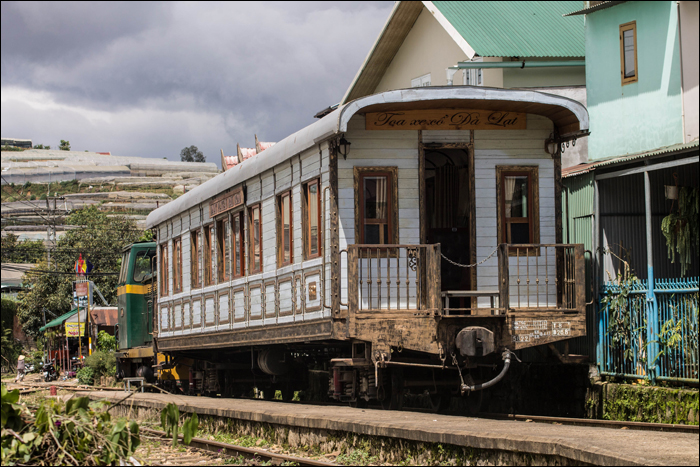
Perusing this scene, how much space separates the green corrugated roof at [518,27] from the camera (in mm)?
19875

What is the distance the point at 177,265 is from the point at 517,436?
1187 centimetres

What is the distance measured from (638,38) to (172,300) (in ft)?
33.2

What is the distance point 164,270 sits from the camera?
19.3m

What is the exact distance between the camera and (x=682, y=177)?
13734 millimetres

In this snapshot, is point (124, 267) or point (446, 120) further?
point (124, 267)

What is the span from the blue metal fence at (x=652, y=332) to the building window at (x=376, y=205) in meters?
3.53

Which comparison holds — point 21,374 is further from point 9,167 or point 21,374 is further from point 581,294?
point 9,167

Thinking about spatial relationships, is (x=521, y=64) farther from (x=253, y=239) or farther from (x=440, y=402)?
(x=440, y=402)

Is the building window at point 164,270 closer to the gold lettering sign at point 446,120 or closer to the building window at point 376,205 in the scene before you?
the building window at point 376,205

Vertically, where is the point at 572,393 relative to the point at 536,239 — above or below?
below

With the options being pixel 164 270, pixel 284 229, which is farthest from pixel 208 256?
pixel 284 229

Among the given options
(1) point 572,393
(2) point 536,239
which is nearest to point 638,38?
(2) point 536,239

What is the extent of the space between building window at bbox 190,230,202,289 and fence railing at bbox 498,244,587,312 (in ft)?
23.2

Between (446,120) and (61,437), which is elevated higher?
(446,120)
